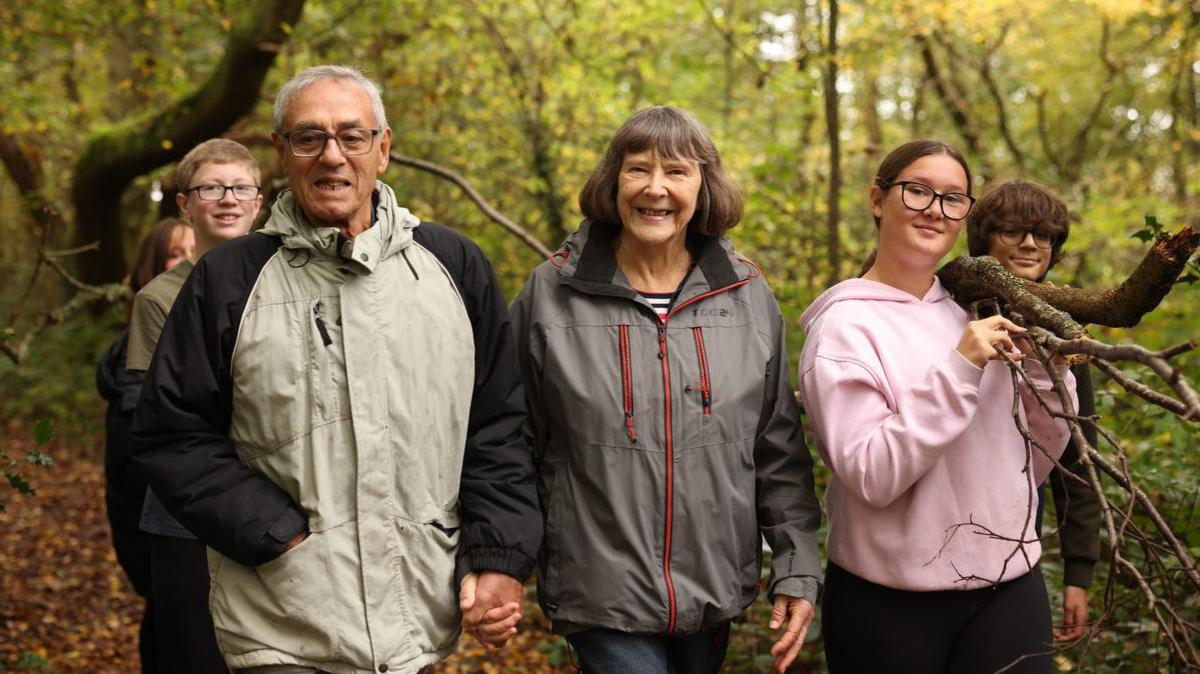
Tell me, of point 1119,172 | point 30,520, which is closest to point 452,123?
point 30,520

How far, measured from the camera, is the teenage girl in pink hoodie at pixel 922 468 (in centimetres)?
253

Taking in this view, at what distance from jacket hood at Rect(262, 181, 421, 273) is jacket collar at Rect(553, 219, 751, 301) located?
0.50 m

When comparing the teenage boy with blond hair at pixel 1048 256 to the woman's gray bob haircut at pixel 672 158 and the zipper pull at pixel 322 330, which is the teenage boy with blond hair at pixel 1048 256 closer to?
the woman's gray bob haircut at pixel 672 158

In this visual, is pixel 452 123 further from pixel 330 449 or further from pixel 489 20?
pixel 330 449

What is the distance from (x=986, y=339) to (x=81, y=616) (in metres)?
6.48

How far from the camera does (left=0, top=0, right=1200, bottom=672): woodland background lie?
6.30 metres

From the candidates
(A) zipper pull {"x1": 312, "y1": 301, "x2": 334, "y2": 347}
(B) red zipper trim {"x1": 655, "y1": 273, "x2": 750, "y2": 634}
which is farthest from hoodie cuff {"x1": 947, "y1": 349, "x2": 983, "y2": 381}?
(A) zipper pull {"x1": 312, "y1": 301, "x2": 334, "y2": 347}

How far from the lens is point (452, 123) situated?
10.2m

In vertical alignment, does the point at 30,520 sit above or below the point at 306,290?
below

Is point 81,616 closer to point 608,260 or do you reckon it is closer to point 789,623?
point 608,260

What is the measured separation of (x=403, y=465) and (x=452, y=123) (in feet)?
27.1

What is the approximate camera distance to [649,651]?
8.78 feet

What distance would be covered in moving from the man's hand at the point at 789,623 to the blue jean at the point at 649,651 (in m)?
0.16

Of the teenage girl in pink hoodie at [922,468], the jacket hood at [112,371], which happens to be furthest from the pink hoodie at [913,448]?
the jacket hood at [112,371]
